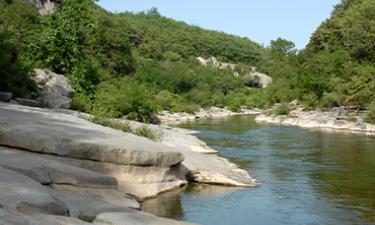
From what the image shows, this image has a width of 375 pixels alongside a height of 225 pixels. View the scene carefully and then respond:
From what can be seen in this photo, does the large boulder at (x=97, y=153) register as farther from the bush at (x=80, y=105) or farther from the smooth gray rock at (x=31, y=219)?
the bush at (x=80, y=105)

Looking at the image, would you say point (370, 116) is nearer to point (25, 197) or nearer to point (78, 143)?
point (78, 143)

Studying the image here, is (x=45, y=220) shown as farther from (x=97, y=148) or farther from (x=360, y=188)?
(x=360, y=188)

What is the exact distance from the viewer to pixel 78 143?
1756 cm

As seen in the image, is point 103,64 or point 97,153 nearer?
point 97,153

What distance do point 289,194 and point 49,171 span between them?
9519 mm

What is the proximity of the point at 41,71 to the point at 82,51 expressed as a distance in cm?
959

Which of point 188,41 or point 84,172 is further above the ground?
point 188,41

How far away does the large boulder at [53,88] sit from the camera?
37.9 metres

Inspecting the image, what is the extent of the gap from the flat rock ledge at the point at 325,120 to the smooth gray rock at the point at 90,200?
39210mm

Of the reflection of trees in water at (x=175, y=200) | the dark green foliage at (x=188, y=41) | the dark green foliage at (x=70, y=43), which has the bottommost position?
the reflection of trees in water at (x=175, y=200)

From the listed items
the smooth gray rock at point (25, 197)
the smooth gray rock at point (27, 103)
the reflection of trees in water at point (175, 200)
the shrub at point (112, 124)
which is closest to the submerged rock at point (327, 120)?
the smooth gray rock at point (27, 103)

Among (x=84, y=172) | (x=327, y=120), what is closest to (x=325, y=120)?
(x=327, y=120)

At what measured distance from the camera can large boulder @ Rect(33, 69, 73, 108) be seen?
37.9m

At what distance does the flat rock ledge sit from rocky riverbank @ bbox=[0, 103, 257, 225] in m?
34.8
